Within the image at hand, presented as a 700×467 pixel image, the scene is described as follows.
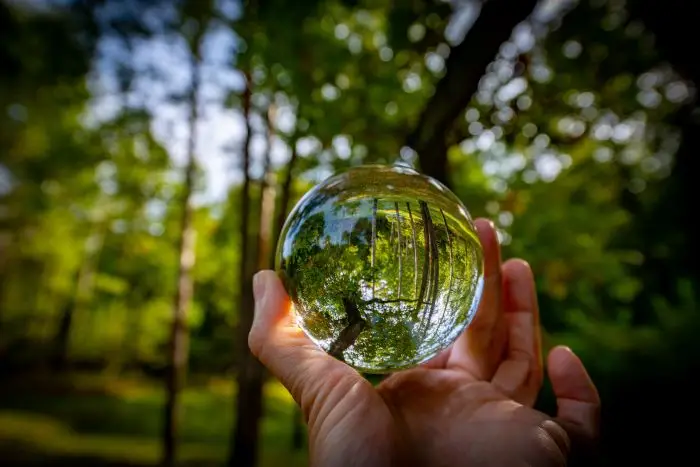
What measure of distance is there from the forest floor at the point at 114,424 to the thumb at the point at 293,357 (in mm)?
10407

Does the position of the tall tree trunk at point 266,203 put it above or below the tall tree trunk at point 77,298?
above

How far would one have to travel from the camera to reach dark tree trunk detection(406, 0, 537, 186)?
378 centimetres

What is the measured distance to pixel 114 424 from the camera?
1576 cm

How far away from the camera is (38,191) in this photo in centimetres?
1441

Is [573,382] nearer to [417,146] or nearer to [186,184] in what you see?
[417,146]

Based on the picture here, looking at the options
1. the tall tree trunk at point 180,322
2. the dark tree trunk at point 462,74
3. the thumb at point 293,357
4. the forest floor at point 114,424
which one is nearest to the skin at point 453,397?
the thumb at point 293,357

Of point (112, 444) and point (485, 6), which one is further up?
point (485, 6)

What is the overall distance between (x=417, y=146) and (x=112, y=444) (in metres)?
13.4

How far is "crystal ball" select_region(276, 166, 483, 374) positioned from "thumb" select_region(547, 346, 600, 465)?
0.68 meters

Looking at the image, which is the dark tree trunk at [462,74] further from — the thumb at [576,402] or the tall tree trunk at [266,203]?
the tall tree trunk at [266,203]

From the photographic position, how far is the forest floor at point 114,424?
39.5 feet

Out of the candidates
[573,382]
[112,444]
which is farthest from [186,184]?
[573,382]

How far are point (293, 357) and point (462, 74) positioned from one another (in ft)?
9.27

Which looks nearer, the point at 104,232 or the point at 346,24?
the point at 346,24
